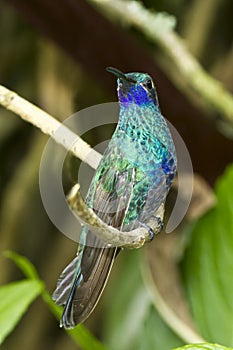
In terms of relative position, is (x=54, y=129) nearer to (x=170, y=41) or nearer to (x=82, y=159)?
(x=82, y=159)

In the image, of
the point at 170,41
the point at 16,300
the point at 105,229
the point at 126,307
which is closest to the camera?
the point at 105,229

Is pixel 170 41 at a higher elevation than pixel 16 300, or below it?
higher

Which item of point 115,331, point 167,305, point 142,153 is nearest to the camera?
point 142,153

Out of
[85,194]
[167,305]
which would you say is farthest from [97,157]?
[167,305]

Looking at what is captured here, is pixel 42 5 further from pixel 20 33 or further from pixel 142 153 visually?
pixel 142 153

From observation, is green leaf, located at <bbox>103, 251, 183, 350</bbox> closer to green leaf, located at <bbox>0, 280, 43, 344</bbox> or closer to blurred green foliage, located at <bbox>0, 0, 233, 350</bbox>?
blurred green foliage, located at <bbox>0, 0, 233, 350</bbox>

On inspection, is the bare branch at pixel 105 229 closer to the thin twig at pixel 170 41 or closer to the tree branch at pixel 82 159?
the tree branch at pixel 82 159

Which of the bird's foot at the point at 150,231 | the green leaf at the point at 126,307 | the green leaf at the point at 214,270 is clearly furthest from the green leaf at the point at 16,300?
the green leaf at the point at 126,307

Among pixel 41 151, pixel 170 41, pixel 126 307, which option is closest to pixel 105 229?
pixel 170 41
